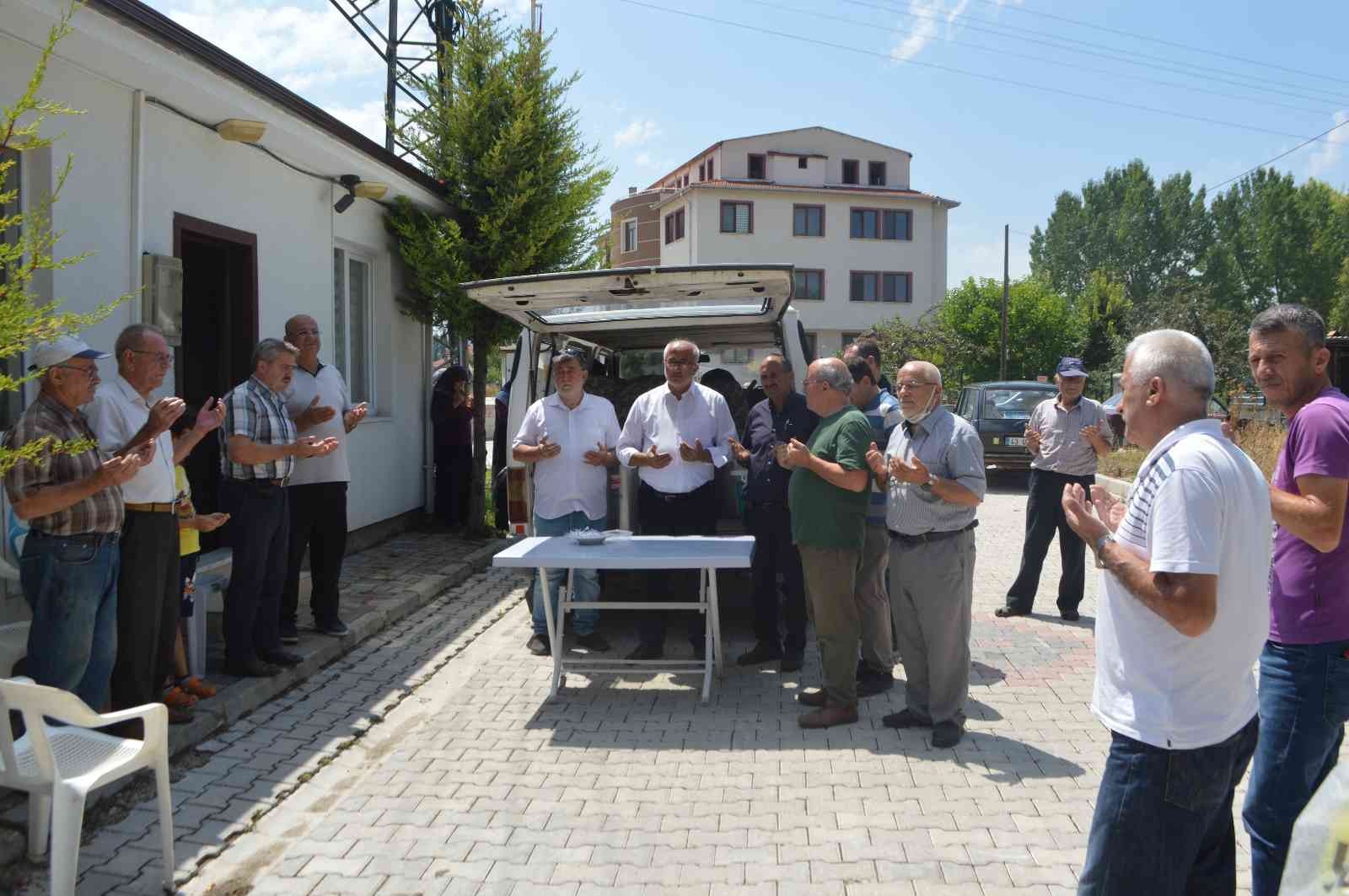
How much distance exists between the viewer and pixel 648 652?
697cm

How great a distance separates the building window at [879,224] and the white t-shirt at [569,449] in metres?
45.9

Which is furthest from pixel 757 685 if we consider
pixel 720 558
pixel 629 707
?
pixel 720 558

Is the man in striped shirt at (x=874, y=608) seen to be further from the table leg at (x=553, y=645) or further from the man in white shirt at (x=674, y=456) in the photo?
the table leg at (x=553, y=645)

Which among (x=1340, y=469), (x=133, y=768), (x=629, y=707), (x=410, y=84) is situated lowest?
(x=629, y=707)

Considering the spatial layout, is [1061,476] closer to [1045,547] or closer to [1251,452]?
[1045,547]

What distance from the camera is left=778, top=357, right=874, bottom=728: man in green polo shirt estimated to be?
5.54 m

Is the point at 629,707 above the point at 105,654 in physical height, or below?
below

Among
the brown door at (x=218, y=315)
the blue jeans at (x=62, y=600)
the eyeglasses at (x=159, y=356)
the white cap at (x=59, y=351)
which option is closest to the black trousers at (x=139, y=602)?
the blue jeans at (x=62, y=600)

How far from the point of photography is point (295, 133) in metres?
8.28

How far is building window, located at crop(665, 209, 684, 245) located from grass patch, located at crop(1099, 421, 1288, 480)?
3498 centimetres

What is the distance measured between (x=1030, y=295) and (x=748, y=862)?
47.3 metres

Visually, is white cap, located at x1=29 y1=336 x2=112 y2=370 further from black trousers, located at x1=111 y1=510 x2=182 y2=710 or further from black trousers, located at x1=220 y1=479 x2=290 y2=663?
black trousers, located at x1=220 y1=479 x2=290 y2=663

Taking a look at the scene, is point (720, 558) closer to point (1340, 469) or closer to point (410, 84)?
point (1340, 469)

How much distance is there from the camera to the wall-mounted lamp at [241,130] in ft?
25.0
